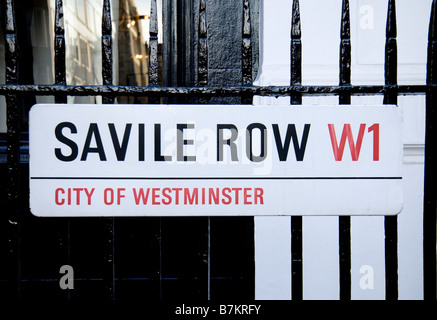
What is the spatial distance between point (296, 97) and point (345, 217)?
55 centimetres

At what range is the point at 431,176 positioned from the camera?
5.11ft

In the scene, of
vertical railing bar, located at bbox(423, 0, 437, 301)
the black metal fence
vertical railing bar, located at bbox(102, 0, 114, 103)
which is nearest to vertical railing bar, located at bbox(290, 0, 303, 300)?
the black metal fence

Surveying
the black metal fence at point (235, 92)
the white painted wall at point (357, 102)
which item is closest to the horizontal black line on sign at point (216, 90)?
the black metal fence at point (235, 92)

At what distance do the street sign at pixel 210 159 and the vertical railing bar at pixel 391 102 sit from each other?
13cm

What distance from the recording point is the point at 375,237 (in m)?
2.36

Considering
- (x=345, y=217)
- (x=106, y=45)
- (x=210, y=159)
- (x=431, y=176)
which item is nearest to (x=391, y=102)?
(x=431, y=176)

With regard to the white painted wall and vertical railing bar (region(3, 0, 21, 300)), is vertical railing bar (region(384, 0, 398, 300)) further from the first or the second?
vertical railing bar (region(3, 0, 21, 300))

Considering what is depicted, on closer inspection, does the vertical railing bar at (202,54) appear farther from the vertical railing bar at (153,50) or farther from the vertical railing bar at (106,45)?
the vertical railing bar at (106,45)

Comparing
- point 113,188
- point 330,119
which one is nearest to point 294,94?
point 330,119

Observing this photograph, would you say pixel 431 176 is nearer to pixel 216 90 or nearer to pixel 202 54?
pixel 216 90

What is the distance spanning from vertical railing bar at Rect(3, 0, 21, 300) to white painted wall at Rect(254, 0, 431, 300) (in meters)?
1.37

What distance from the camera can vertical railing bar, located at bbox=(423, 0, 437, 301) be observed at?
1.52 m

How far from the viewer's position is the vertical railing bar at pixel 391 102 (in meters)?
1.51
